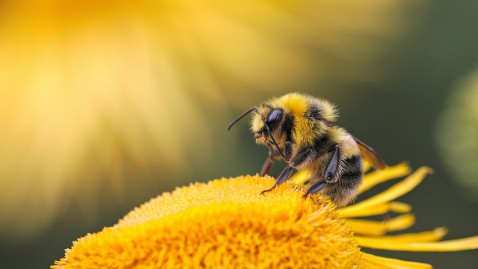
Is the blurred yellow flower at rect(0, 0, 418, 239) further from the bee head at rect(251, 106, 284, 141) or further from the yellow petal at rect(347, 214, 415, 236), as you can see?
the bee head at rect(251, 106, 284, 141)

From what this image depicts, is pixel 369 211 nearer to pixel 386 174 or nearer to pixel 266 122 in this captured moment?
pixel 386 174

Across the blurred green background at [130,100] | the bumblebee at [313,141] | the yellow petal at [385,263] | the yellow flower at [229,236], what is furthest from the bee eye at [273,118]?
the blurred green background at [130,100]

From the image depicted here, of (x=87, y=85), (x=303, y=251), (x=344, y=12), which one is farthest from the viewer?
(x=344, y=12)

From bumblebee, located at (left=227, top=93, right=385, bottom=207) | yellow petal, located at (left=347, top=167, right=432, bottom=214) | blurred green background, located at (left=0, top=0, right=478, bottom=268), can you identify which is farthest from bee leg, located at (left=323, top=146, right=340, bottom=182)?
blurred green background, located at (left=0, top=0, right=478, bottom=268)

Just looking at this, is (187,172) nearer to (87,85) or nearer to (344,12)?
(87,85)

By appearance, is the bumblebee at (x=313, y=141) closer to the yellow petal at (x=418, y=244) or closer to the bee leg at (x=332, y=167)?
the bee leg at (x=332, y=167)

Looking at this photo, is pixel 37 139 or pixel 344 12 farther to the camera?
pixel 344 12

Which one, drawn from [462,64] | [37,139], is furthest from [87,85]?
[462,64]
